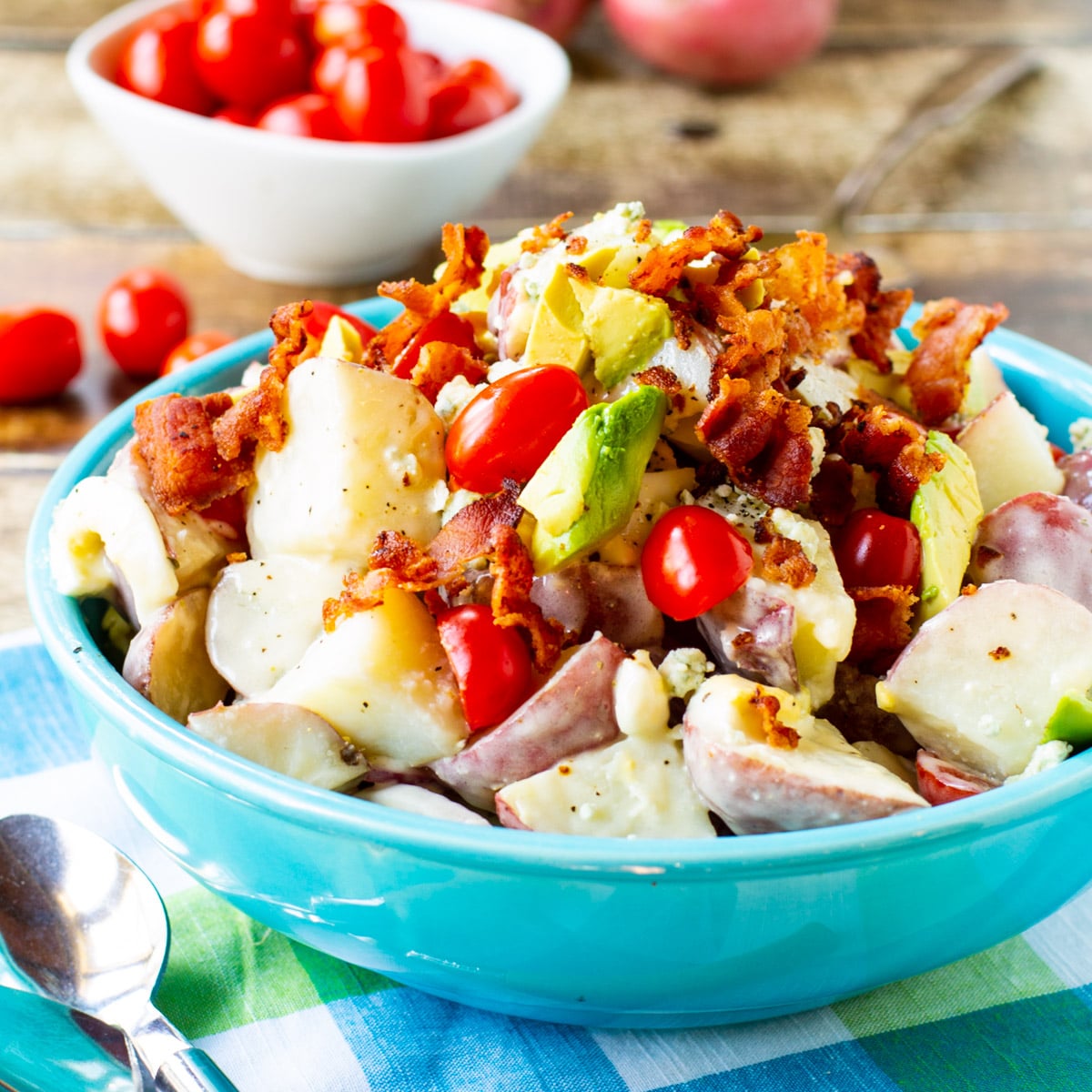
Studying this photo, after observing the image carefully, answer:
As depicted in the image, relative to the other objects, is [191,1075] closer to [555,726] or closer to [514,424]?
[555,726]

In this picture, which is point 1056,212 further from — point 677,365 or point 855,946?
point 855,946

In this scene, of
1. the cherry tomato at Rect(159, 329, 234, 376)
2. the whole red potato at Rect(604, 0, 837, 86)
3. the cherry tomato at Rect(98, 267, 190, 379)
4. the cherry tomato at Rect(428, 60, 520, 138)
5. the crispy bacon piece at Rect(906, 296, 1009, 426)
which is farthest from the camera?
the whole red potato at Rect(604, 0, 837, 86)

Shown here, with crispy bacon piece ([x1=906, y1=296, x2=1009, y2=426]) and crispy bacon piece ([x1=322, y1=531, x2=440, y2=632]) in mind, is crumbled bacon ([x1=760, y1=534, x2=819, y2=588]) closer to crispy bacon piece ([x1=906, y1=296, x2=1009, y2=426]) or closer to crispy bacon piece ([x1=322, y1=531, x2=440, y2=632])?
crispy bacon piece ([x1=322, y1=531, x2=440, y2=632])

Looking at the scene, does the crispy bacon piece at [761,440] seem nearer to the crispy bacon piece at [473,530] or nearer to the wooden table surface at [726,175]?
the crispy bacon piece at [473,530]

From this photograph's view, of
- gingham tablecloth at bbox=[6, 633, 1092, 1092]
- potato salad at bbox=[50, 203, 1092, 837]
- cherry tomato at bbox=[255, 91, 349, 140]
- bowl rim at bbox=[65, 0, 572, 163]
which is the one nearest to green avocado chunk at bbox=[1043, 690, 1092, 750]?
potato salad at bbox=[50, 203, 1092, 837]

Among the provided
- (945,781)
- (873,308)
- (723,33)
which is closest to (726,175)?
(723,33)

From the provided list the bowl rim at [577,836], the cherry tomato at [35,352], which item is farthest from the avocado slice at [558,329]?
the cherry tomato at [35,352]
